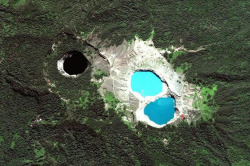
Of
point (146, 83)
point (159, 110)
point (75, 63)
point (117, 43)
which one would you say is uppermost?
point (117, 43)

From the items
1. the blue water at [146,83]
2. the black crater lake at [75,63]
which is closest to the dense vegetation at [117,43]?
the black crater lake at [75,63]

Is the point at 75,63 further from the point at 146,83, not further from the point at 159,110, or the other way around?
the point at 159,110

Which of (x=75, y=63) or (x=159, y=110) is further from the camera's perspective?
(x=159, y=110)

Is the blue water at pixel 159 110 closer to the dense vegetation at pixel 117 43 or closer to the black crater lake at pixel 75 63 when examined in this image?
the dense vegetation at pixel 117 43

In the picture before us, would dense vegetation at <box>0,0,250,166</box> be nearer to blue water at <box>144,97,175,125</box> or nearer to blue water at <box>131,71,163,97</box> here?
blue water at <box>144,97,175,125</box>

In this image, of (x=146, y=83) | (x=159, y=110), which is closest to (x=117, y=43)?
(x=146, y=83)

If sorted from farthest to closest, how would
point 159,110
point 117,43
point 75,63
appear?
point 159,110 < point 75,63 < point 117,43

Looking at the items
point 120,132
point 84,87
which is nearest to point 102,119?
point 120,132
